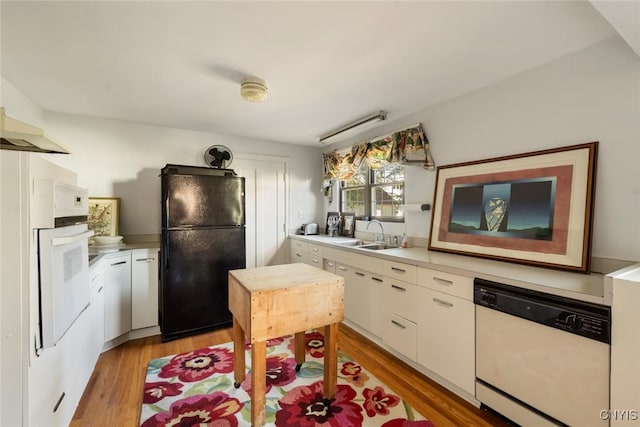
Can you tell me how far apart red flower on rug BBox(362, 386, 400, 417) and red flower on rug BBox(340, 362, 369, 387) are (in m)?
0.10

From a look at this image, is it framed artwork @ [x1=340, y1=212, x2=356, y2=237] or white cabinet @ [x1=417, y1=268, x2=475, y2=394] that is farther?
framed artwork @ [x1=340, y1=212, x2=356, y2=237]

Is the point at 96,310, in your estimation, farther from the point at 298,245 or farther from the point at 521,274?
the point at 521,274

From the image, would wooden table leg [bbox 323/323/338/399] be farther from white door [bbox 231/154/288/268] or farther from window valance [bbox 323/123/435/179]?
white door [bbox 231/154/288/268]

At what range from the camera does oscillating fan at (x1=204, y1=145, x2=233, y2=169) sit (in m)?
3.70

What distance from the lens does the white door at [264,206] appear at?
4012mm

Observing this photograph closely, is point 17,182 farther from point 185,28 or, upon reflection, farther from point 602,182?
point 602,182

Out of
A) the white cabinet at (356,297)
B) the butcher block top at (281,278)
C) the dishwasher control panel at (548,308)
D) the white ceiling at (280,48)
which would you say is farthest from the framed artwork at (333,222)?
the dishwasher control panel at (548,308)

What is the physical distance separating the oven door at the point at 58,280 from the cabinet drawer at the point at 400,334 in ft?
7.39

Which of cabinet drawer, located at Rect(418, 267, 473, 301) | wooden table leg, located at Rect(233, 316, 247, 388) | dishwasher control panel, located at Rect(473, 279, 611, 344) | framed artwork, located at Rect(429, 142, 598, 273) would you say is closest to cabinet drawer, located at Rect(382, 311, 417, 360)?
cabinet drawer, located at Rect(418, 267, 473, 301)

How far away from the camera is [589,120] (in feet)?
5.83

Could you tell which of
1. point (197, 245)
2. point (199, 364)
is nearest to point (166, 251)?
point (197, 245)

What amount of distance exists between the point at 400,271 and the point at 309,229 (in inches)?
85.5

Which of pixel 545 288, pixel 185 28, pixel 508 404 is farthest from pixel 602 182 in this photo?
pixel 185 28

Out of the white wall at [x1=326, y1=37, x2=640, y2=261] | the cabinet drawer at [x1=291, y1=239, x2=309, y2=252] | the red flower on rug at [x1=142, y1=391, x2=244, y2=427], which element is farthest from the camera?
the cabinet drawer at [x1=291, y1=239, x2=309, y2=252]
